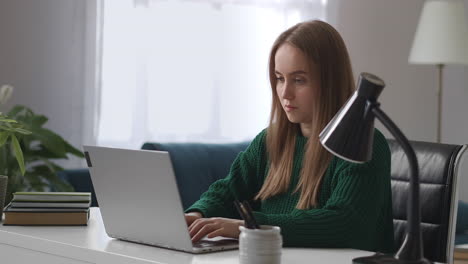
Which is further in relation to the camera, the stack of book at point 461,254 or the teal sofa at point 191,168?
the teal sofa at point 191,168

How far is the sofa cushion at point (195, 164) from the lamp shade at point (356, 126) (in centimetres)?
212

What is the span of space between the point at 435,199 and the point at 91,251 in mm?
962

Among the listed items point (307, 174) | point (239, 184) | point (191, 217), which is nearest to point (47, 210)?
point (191, 217)

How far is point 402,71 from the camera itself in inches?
211

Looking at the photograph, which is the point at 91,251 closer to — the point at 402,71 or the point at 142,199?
the point at 142,199

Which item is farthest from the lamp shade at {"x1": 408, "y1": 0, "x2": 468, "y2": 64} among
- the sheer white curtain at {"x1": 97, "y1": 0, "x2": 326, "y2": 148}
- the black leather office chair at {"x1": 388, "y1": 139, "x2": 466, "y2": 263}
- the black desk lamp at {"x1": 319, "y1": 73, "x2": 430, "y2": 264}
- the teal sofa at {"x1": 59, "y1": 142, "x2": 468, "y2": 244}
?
the black desk lamp at {"x1": 319, "y1": 73, "x2": 430, "y2": 264}

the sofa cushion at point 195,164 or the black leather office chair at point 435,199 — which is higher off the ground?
the black leather office chair at point 435,199

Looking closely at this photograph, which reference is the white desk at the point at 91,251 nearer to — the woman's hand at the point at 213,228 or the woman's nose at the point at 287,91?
the woman's hand at the point at 213,228

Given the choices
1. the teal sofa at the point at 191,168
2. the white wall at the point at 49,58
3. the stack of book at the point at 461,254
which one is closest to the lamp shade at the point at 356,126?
the stack of book at the point at 461,254

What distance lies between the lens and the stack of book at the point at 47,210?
1.99 m

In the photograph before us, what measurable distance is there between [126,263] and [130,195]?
0.57 feet

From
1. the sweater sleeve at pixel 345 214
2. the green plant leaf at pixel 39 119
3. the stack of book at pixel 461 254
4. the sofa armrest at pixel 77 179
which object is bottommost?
the stack of book at pixel 461 254

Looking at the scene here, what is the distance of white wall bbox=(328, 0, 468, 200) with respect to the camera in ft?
17.1

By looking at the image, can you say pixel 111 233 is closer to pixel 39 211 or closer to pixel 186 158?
pixel 39 211
